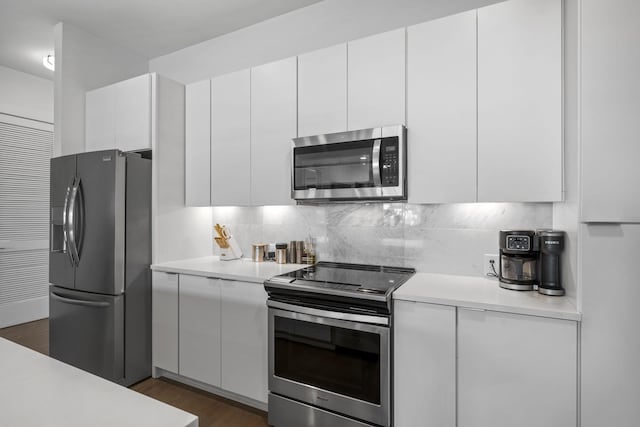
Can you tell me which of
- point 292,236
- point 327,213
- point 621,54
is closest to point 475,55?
point 621,54

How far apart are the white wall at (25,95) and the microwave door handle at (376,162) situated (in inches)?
174

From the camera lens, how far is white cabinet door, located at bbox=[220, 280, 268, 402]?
216 centimetres

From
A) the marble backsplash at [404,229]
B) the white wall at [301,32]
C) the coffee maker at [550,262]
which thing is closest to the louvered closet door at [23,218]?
the white wall at [301,32]

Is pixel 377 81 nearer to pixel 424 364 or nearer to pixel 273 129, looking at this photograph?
pixel 273 129

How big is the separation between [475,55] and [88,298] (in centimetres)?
312

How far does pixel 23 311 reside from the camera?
13.5 feet

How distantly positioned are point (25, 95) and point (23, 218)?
149 cm

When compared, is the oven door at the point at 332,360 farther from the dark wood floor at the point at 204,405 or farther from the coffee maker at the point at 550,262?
the coffee maker at the point at 550,262

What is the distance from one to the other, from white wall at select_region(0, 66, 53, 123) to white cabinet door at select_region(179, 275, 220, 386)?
3.42 meters

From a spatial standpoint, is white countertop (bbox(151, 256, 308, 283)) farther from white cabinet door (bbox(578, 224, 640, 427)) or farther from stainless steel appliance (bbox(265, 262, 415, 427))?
white cabinet door (bbox(578, 224, 640, 427))

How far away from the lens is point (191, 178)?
2871 mm

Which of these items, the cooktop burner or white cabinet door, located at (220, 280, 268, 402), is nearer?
the cooktop burner

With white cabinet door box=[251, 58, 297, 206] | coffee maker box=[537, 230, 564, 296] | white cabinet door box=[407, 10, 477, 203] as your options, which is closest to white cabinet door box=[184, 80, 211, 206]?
white cabinet door box=[251, 58, 297, 206]

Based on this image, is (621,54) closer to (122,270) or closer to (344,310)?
(344,310)
